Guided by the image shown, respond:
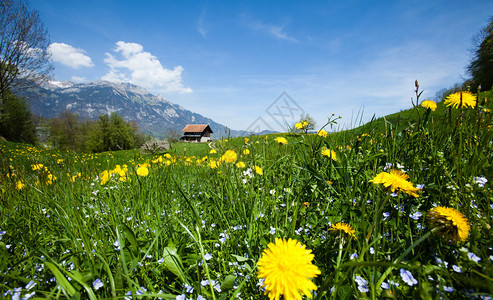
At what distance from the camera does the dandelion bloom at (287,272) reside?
0.78m

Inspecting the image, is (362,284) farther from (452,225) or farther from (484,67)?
Result: (484,67)

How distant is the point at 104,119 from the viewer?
191ft

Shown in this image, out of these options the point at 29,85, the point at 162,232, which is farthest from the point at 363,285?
the point at 29,85

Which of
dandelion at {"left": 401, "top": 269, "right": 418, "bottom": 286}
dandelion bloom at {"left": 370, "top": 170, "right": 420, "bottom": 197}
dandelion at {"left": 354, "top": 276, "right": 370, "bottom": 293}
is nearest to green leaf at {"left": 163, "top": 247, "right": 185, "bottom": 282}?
dandelion at {"left": 354, "top": 276, "right": 370, "bottom": 293}

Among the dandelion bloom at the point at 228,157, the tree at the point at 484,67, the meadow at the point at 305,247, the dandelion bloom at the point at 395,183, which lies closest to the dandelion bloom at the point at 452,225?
the meadow at the point at 305,247

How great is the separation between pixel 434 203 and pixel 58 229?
2.70m

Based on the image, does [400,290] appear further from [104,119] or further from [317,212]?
[104,119]

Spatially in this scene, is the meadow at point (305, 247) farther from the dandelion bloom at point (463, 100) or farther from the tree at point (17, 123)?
the tree at point (17, 123)

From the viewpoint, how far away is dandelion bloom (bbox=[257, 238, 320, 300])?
0.78 meters

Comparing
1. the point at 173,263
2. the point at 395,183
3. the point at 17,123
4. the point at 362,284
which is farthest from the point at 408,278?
the point at 17,123

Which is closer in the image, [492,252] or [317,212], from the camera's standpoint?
[492,252]

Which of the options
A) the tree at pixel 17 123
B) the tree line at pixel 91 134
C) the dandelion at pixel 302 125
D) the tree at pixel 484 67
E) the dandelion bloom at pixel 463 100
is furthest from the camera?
the tree line at pixel 91 134

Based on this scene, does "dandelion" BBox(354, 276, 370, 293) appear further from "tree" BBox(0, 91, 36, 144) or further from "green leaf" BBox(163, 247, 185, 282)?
"tree" BBox(0, 91, 36, 144)

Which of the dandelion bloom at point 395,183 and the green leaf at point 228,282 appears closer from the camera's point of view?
the green leaf at point 228,282
